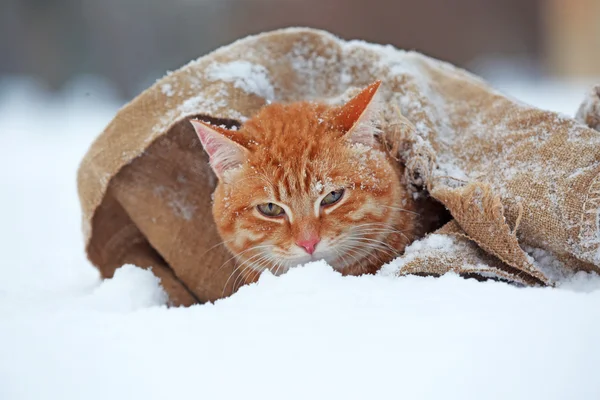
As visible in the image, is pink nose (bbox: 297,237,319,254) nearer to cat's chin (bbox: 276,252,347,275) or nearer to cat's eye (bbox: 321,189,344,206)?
cat's chin (bbox: 276,252,347,275)

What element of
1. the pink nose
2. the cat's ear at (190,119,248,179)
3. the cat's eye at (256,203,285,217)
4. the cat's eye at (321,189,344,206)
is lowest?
the pink nose

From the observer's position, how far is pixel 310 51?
2.31 meters

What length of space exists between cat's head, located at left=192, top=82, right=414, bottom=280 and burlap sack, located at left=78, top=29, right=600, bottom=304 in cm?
16

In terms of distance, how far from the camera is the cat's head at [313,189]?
1.69 m

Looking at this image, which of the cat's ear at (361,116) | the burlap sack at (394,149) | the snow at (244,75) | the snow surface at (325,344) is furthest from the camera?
the snow at (244,75)

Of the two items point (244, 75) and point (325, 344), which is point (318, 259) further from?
point (244, 75)

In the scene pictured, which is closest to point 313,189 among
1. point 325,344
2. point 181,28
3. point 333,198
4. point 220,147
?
point 333,198

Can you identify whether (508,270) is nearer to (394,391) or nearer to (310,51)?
(394,391)

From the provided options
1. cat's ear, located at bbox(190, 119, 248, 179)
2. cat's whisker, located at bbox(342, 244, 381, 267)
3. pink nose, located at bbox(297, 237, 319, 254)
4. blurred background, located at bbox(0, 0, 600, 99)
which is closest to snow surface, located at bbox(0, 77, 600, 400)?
pink nose, located at bbox(297, 237, 319, 254)

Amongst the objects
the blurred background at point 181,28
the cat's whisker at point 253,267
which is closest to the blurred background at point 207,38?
the blurred background at point 181,28

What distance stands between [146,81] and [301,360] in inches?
348

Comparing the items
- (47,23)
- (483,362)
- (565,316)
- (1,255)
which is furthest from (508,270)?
(47,23)

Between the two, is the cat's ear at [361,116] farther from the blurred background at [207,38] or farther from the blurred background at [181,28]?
the blurred background at [181,28]

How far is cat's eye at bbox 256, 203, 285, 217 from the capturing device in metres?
1.74
